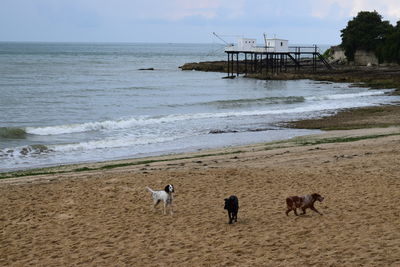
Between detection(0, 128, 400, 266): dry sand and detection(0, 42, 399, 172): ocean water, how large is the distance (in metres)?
6.04

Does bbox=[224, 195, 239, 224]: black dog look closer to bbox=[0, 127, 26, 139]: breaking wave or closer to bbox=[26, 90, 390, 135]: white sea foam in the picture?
bbox=[0, 127, 26, 139]: breaking wave

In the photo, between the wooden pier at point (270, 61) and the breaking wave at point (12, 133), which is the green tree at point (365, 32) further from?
the breaking wave at point (12, 133)

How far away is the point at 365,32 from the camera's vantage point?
7294 cm

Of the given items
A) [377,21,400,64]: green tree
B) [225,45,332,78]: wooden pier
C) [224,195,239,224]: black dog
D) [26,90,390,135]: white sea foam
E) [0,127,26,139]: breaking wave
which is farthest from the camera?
[377,21,400,64]: green tree

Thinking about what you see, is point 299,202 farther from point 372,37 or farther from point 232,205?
point 372,37

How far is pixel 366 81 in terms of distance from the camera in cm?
5391

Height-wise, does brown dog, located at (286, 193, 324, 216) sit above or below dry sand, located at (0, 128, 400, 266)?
above

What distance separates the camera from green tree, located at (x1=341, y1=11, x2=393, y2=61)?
7250 cm

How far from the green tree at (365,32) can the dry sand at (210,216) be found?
5995 centimetres

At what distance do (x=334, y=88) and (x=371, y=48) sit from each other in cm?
2528

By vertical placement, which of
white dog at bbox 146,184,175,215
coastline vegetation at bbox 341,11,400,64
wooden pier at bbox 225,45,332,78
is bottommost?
white dog at bbox 146,184,175,215

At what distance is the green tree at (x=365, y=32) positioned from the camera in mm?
72500

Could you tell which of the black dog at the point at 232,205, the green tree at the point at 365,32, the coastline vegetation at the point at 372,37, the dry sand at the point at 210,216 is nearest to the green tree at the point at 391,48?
the coastline vegetation at the point at 372,37

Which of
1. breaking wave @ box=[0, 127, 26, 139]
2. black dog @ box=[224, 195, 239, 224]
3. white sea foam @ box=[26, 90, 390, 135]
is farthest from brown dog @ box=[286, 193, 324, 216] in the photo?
white sea foam @ box=[26, 90, 390, 135]
